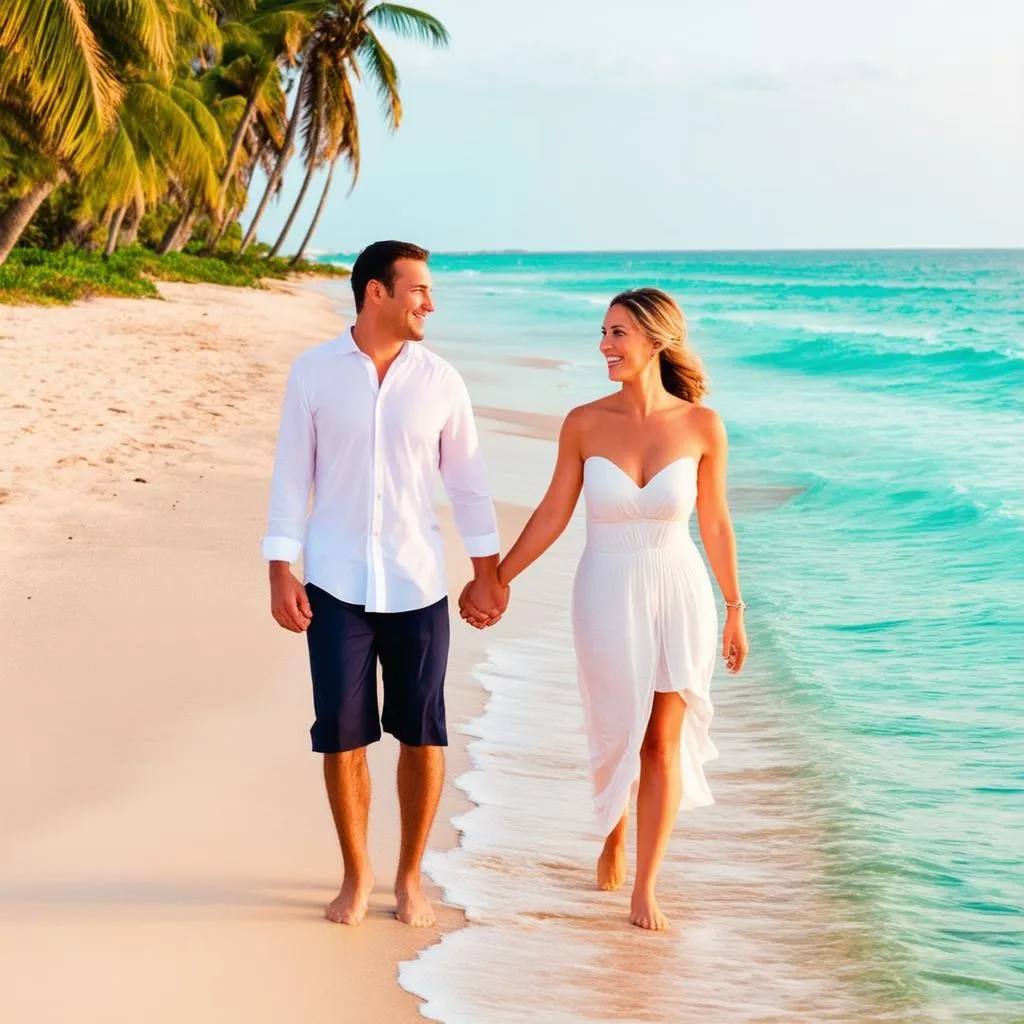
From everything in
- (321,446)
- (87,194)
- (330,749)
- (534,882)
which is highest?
(87,194)

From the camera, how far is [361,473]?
11.9 feet

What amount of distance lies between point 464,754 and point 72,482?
192 inches

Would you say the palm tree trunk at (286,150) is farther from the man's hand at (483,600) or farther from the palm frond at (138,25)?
the man's hand at (483,600)

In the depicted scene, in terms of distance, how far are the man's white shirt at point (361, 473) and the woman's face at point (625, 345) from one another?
50 centimetres

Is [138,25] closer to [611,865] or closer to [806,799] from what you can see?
[806,799]

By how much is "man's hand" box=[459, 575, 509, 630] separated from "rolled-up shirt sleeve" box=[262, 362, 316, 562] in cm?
55

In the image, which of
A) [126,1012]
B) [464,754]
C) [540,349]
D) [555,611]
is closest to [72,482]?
[555,611]

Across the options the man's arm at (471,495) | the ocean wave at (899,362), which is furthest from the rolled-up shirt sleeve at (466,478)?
the ocean wave at (899,362)

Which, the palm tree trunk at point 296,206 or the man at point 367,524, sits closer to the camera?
the man at point 367,524

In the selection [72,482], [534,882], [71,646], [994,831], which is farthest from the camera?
[72,482]

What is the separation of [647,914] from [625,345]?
159 cm

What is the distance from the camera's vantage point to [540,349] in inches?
1135

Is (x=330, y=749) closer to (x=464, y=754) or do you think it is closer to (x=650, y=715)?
(x=650, y=715)

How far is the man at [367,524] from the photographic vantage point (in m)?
3.62
